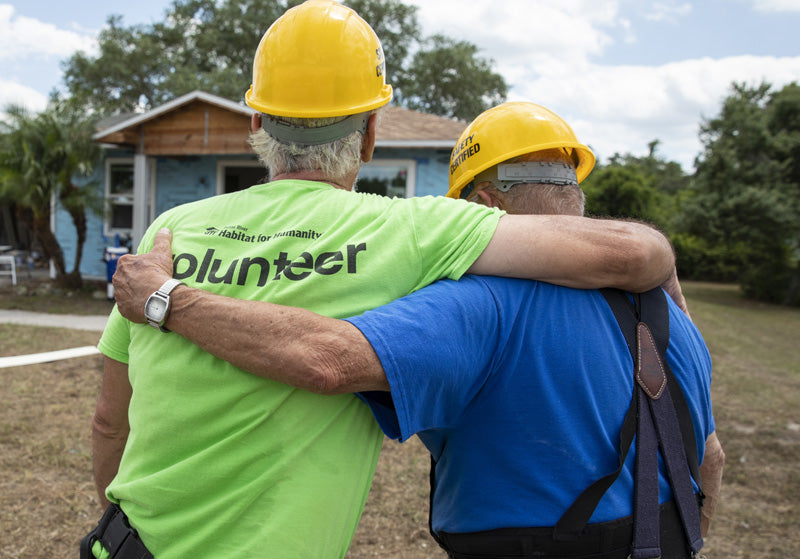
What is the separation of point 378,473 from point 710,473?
130 inches

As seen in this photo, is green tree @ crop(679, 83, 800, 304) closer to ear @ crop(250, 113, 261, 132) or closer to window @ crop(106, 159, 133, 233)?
window @ crop(106, 159, 133, 233)

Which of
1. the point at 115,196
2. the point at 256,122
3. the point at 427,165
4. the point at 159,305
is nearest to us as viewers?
the point at 159,305

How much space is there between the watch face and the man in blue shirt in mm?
30

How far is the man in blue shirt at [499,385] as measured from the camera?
1.12 meters

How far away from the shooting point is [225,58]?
33.6 m

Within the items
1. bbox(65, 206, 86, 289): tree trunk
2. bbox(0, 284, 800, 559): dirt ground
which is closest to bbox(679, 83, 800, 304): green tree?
bbox(0, 284, 800, 559): dirt ground

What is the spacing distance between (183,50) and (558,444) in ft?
123

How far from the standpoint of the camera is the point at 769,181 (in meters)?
20.8

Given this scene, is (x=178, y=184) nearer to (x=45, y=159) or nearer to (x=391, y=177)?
(x=45, y=159)

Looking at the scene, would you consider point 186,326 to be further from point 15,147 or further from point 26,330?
point 15,147

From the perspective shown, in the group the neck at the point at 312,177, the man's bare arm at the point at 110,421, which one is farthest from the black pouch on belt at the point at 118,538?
the neck at the point at 312,177

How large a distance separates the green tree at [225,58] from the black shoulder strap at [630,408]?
31.4 metres

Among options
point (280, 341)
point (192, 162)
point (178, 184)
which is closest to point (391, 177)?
point (192, 162)

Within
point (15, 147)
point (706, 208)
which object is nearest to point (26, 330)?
point (15, 147)
